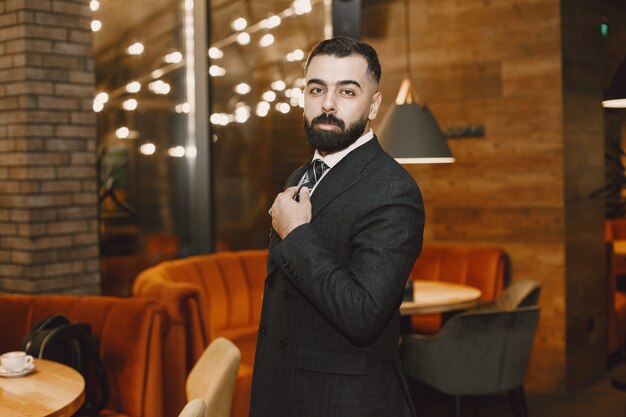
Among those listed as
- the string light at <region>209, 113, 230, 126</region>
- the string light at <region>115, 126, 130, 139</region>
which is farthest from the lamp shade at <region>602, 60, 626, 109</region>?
the string light at <region>115, 126, 130, 139</region>

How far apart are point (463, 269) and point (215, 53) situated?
2.31 meters

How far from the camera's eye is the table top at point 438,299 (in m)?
4.03

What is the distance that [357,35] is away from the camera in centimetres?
522

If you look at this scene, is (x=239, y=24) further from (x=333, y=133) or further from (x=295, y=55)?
(x=333, y=133)

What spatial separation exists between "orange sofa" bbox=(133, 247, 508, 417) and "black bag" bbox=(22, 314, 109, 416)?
0.45 meters

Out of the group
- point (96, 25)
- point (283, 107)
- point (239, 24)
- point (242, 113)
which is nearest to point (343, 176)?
point (96, 25)

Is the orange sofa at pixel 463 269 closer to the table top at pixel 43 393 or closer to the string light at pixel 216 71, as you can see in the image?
the string light at pixel 216 71

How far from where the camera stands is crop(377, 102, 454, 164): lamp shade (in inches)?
165

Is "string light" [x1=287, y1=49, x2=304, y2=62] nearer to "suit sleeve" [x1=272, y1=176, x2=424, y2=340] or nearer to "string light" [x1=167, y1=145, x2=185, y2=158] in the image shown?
"string light" [x1=167, y1=145, x2=185, y2=158]

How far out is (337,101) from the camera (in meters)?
1.53

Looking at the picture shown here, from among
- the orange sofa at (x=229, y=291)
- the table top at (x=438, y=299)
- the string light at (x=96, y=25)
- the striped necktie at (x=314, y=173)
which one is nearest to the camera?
the striped necktie at (x=314, y=173)

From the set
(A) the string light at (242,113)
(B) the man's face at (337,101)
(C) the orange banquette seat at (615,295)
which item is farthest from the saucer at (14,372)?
(C) the orange banquette seat at (615,295)

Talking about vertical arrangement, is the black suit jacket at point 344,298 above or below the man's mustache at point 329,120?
below

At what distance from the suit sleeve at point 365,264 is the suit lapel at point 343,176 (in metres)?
0.08
